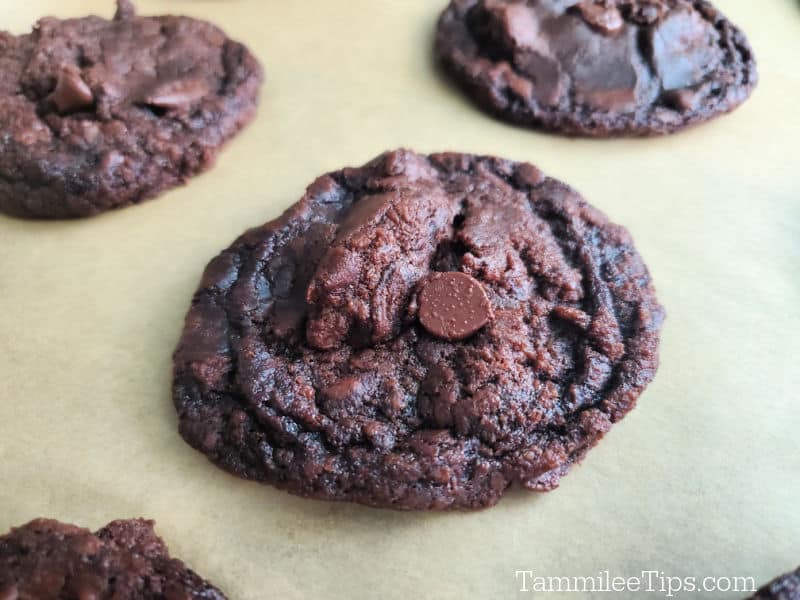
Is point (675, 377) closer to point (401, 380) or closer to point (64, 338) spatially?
point (401, 380)

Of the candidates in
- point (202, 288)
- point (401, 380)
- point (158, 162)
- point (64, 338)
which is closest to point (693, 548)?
point (401, 380)

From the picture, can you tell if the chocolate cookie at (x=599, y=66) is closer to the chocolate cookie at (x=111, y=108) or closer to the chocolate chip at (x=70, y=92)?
the chocolate cookie at (x=111, y=108)

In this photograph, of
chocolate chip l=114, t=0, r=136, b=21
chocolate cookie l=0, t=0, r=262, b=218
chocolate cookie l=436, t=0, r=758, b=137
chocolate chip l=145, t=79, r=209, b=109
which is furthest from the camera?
chocolate chip l=114, t=0, r=136, b=21

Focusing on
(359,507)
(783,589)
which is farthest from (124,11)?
(783,589)

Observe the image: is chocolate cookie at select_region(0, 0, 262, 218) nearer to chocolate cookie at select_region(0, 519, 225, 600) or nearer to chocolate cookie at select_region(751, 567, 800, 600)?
chocolate cookie at select_region(0, 519, 225, 600)

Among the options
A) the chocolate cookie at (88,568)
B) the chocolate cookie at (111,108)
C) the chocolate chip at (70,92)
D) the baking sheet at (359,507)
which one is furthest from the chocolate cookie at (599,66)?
the chocolate cookie at (88,568)

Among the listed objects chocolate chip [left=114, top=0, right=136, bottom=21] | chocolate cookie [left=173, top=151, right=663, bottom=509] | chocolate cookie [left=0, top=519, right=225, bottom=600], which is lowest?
chocolate cookie [left=0, top=519, right=225, bottom=600]

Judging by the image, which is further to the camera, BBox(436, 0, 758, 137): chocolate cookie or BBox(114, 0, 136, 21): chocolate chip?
BBox(114, 0, 136, 21): chocolate chip

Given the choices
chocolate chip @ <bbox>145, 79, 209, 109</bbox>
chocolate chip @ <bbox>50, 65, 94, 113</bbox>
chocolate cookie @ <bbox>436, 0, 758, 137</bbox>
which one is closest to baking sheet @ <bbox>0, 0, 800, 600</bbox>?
chocolate cookie @ <bbox>436, 0, 758, 137</bbox>
